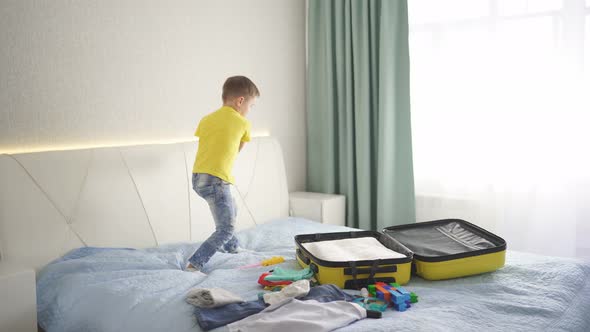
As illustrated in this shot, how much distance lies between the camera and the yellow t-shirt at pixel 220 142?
262cm

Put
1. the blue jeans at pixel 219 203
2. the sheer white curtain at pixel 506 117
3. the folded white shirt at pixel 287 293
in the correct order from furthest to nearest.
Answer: the sheer white curtain at pixel 506 117 → the blue jeans at pixel 219 203 → the folded white shirt at pixel 287 293

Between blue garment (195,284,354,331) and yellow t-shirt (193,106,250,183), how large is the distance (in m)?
0.94

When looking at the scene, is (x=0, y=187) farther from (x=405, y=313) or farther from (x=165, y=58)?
(x=405, y=313)

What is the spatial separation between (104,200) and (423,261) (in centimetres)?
163

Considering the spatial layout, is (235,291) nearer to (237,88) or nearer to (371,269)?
(371,269)

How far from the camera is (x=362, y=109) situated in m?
3.79

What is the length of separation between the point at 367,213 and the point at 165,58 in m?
1.86

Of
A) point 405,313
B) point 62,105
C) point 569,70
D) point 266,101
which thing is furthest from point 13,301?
point 569,70

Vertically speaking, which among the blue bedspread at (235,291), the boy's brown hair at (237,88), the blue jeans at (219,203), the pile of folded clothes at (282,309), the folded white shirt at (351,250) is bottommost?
the blue bedspread at (235,291)

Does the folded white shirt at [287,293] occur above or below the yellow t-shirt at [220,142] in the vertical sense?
below

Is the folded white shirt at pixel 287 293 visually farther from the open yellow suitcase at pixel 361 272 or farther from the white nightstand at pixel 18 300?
the white nightstand at pixel 18 300

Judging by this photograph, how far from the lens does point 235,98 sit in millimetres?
2777

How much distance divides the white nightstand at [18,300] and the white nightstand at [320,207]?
2047 mm

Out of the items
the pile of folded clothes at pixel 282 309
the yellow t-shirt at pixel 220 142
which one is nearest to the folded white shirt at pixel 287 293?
the pile of folded clothes at pixel 282 309
